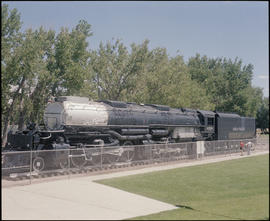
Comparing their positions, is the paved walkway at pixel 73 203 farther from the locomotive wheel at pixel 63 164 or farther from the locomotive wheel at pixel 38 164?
the locomotive wheel at pixel 63 164

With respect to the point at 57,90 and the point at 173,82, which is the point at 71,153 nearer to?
the point at 57,90

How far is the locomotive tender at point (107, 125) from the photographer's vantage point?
16.9 metres

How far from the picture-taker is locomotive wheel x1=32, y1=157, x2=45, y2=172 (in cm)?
1384

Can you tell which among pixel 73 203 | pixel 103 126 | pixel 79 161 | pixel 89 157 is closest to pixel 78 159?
pixel 79 161

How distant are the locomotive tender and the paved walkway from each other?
14.0 feet

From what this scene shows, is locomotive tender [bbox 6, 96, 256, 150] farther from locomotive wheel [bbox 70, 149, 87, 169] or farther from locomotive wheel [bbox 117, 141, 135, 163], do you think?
locomotive wheel [bbox 70, 149, 87, 169]

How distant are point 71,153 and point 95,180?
2.60 metres

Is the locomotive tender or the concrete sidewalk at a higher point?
the locomotive tender

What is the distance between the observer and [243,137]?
34.1m

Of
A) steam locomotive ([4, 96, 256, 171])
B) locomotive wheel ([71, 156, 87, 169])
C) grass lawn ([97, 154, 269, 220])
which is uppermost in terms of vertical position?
steam locomotive ([4, 96, 256, 171])

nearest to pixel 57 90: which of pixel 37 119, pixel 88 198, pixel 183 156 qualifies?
pixel 37 119

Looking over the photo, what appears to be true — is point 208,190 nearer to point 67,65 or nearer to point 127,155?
point 127,155

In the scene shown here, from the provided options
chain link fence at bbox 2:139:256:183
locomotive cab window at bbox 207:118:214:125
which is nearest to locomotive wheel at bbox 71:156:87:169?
chain link fence at bbox 2:139:256:183

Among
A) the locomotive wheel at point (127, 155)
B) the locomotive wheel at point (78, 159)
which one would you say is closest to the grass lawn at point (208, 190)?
the locomotive wheel at point (78, 159)
